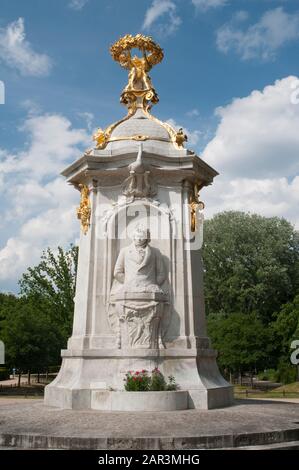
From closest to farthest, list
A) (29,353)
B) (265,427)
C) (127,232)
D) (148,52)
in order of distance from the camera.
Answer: (265,427), (127,232), (148,52), (29,353)

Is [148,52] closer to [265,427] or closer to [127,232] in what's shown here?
[127,232]

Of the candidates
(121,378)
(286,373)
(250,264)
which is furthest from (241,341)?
(121,378)

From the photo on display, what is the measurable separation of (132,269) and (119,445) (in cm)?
566

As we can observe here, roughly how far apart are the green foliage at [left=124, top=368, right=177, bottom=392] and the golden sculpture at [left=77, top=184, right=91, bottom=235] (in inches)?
173

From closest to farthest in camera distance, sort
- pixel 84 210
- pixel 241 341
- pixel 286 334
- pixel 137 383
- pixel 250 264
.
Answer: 1. pixel 137 383
2. pixel 84 210
3. pixel 241 341
4. pixel 286 334
5. pixel 250 264

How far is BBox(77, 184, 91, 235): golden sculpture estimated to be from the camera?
14617mm

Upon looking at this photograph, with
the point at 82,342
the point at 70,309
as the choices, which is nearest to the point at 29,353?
the point at 70,309

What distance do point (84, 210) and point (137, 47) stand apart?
558 cm

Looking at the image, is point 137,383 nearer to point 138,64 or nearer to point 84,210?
point 84,210

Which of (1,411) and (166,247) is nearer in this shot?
(1,411)

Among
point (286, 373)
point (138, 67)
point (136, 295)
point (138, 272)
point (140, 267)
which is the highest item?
point (138, 67)

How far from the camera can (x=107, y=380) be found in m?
12.7

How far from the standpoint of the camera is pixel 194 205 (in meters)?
14.6

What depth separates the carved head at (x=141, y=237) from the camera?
1356cm
